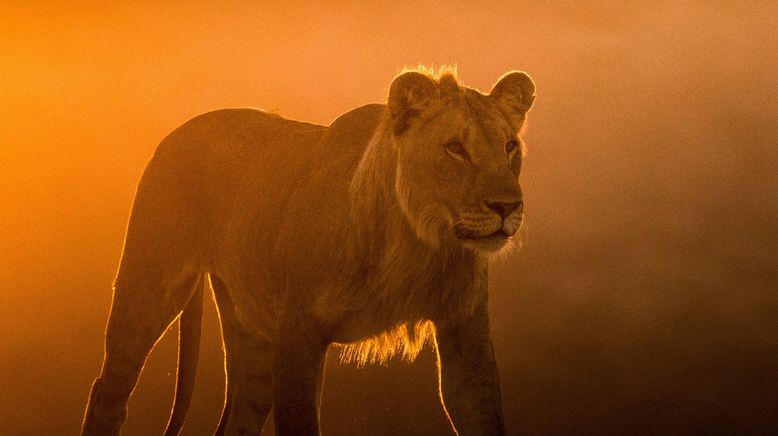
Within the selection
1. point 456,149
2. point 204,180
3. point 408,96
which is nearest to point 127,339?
point 204,180

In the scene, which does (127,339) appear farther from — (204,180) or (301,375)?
(301,375)

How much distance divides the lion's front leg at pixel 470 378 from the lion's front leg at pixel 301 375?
0.81 m

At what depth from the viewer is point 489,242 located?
7352 mm

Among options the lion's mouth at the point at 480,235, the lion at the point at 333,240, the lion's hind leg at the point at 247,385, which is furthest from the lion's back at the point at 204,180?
the lion's mouth at the point at 480,235

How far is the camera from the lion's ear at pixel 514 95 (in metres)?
8.03

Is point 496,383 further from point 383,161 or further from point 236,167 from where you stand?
point 236,167

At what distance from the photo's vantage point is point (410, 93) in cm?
766

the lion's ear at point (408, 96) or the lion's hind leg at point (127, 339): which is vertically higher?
the lion's ear at point (408, 96)

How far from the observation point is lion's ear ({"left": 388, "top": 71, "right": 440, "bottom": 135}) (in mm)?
7672

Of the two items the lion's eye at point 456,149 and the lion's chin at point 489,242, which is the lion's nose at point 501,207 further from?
the lion's eye at point 456,149

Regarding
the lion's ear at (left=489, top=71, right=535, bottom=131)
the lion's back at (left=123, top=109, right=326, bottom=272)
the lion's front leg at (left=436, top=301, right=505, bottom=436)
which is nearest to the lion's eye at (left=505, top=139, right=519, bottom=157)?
the lion's ear at (left=489, top=71, right=535, bottom=131)

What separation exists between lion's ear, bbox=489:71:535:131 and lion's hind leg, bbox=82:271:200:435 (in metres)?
3.13

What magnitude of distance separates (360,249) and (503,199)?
1.11 metres

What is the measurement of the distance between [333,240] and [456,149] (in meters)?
1.06
